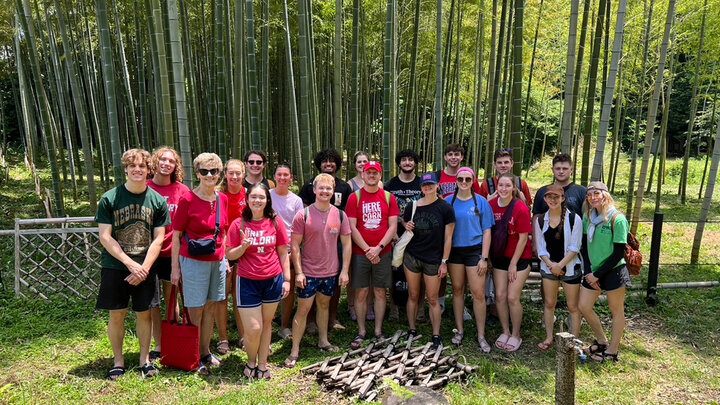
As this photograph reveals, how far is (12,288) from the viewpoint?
4.36m

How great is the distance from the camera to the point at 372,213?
347 cm

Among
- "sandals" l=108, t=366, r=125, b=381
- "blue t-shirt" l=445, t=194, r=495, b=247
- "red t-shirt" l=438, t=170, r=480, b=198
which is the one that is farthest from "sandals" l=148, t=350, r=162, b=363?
"red t-shirt" l=438, t=170, r=480, b=198

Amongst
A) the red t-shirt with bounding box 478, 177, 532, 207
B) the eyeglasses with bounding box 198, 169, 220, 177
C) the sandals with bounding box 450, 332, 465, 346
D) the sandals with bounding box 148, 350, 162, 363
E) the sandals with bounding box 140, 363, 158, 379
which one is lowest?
the sandals with bounding box 450, 332, 465, 346

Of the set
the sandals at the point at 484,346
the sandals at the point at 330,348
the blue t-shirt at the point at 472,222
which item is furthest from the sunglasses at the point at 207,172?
the sandals at the point at 484,346

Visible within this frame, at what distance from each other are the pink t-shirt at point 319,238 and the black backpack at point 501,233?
118cm

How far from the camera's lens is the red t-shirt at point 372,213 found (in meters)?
3.47

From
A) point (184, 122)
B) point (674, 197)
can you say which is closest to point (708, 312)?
point (184, 122)

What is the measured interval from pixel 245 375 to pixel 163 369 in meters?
0.55

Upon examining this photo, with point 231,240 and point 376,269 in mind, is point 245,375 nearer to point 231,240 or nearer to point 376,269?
point 231,240

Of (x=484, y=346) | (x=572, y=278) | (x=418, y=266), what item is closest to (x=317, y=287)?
(x=418, y=266)

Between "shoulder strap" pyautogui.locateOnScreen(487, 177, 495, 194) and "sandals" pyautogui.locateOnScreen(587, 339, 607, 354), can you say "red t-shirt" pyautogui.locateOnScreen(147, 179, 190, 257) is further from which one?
"sandals" pyautogui.locateOnScreen(587, 339, 607, 354)

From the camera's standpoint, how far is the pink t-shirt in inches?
127

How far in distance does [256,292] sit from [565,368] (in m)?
1.82

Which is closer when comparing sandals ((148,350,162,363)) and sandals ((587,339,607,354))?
sandals ((148,350,162,363))
